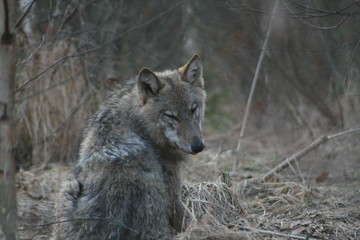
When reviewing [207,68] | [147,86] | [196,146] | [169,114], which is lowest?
[196,146]

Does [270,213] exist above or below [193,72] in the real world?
below

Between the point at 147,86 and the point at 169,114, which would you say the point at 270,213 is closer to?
the point at 169,114

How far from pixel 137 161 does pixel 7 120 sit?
5.35 feet

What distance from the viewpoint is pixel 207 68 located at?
13367mm

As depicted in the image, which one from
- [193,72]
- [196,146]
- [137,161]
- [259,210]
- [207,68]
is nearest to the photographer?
[137,161]

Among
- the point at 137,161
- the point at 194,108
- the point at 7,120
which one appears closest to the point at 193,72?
the point at 194,108

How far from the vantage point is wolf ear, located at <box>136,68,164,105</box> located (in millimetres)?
5398

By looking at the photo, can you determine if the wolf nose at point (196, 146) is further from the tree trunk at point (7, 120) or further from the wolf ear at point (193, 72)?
the tree trunk at point (7, 120)

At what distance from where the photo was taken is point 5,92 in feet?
11.6

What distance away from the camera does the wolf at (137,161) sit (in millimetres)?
4676

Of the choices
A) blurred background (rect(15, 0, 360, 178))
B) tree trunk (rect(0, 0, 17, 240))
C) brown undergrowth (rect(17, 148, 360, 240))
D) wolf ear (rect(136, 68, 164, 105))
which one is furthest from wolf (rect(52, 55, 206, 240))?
blurred background (rect(15, 0, 360, 178))

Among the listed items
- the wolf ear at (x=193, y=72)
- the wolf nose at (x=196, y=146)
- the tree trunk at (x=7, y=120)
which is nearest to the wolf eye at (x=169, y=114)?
the wolf nose at (x=196, y=146)

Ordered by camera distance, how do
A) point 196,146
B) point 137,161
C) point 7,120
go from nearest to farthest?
1. point 7,120
2. point 137,161
3. point 196,146

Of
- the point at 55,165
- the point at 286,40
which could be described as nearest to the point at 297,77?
the point at 286,40
